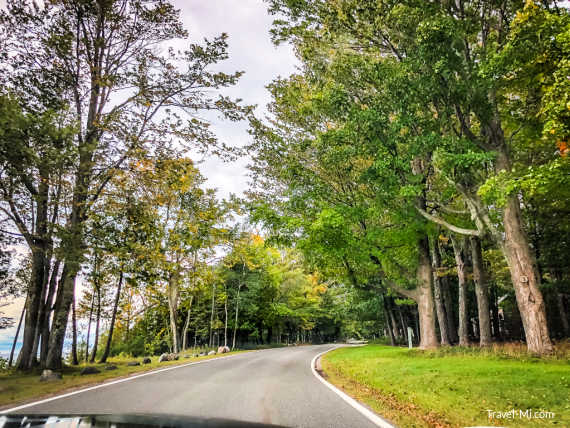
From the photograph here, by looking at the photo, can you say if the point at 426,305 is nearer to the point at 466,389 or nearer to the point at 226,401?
the point at 466,389

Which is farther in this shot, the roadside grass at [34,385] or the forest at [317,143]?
the forest at [317,143]

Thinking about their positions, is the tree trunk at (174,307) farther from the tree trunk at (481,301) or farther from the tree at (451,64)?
the tree trunk at (481,301)

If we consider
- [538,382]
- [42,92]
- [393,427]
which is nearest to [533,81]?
[538,382]

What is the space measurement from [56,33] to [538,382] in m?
16.0

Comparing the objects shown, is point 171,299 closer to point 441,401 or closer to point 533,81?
point 441,401

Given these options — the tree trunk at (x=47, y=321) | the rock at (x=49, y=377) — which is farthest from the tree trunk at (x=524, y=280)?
the tree trunk at (x=47, y=321)

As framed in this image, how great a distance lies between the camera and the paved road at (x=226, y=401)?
491 cm

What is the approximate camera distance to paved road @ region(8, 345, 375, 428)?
4.91 metres

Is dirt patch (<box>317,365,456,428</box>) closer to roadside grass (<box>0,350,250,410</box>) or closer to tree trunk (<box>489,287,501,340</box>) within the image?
roadside grass (<box>0,350,250,410</box>)

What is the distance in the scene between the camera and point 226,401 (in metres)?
5.89

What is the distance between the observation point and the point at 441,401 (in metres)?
5.79

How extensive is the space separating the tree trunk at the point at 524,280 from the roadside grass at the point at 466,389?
1.65 feet

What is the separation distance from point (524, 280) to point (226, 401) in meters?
9.77

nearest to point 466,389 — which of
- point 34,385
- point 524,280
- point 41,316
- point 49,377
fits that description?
point 524,280
